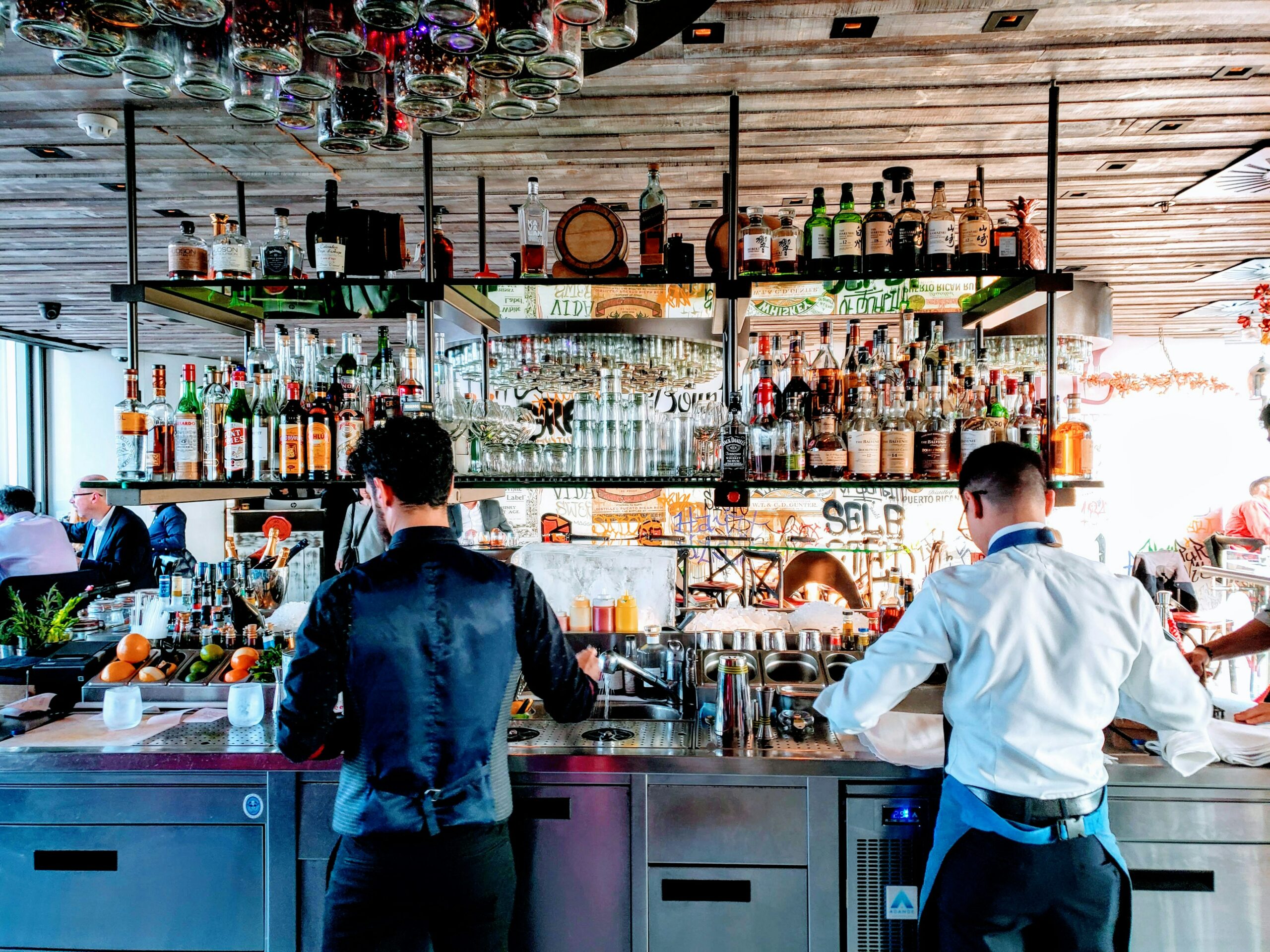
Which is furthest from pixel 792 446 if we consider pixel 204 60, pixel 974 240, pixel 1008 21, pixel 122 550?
pixel 122 550

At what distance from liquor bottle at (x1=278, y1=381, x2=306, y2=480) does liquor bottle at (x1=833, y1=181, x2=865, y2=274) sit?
Result: 2.06 meters

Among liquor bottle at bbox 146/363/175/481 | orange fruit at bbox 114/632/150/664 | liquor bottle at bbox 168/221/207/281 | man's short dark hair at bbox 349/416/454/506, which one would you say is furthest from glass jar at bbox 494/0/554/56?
orange fruit at bbox 114/632/150/664

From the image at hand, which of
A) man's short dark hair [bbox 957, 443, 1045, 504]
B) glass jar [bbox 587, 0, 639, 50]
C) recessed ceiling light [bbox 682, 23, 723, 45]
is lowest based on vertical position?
man's short dark hair [bbox 957, 443, 1045, 504]

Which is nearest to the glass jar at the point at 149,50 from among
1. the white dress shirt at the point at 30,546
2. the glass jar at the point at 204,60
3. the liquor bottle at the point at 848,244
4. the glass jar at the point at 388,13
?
the glass jar at the point at 204,60

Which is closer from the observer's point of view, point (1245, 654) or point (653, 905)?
point (653, 905)

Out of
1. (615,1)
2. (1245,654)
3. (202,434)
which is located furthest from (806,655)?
(202,434)

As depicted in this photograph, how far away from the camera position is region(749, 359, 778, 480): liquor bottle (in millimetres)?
2877

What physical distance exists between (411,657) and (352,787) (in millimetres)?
387

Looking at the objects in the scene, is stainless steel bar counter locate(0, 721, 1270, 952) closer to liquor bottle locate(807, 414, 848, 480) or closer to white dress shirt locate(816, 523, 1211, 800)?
white dress shirt locate(816, 523, 1211, 800)

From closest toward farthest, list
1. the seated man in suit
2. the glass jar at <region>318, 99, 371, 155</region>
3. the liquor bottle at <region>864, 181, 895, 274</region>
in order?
the glass jar at <region>318, 99, 371, 155</region> → the liquor bottle at <region>864, 181, 895, 274</region> → the seated man in suit

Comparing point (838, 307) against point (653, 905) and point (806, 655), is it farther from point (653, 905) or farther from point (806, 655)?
point (653, 905)

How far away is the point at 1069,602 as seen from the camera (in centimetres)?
196

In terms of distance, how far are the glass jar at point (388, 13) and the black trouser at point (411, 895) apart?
6.04 feet

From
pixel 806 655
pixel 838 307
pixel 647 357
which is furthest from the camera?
pixel 647 357
